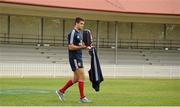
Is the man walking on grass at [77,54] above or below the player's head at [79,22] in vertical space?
below

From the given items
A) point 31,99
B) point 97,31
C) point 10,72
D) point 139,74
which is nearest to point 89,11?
point 97,31

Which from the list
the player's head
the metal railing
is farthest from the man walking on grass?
the metal railing

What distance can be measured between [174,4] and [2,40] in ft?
46.7

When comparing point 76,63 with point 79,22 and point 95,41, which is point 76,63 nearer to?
point 79,22

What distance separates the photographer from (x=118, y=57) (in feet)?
144

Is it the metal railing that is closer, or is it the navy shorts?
the navy shorts

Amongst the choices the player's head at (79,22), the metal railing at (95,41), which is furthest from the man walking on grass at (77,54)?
Answer: the metal railing at (95,41)

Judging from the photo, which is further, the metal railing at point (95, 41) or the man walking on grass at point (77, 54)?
the metal railing at point (95, 41)

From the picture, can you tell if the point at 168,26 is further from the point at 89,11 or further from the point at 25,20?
the point at 25,20

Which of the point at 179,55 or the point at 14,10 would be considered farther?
the point at 179,55

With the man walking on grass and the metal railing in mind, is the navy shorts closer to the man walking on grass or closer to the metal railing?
the man walking on grass

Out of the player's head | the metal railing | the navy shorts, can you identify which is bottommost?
the navy shorts

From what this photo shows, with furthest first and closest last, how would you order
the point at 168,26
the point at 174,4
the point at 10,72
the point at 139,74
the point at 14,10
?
1. the point at 168,26
2. the point at 174,4
3. the point at 14,10
4. the point at 139,74
5. the point at 10,72

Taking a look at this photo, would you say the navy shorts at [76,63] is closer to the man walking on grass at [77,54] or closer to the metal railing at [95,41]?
the man walking on grass at [77,54]
